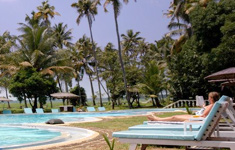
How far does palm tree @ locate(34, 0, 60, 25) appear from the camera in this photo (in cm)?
3531

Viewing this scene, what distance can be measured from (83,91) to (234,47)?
83.0 ft

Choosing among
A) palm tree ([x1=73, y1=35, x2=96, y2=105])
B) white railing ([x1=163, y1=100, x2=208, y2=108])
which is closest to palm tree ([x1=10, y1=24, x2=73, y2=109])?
white railing ([x1=163, y1=100, x2=208, y2=108])

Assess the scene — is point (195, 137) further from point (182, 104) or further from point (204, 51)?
point (182, 104)

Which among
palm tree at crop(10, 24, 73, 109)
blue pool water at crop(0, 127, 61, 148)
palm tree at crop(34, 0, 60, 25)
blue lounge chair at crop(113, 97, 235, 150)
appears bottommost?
blue pool water at crop(0, 127, 61, 148)

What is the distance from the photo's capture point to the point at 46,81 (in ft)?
84.0

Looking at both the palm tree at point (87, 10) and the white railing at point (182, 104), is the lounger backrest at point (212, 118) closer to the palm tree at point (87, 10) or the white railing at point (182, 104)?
the white railing at point (182, 104)

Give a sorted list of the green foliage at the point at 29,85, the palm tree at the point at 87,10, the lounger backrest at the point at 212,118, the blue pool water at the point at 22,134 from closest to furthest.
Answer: the lounger backrest at the point at 212,118 → the blue pool water at the point at 22,134 → the green foliage at the point at 29,85 → the palm tree at the point at 87,10

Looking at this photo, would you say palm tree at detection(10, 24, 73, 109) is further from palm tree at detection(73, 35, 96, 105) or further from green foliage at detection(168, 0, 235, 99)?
palm tree at detection(73, 35, 96, 105)

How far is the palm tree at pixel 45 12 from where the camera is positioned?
116 feet

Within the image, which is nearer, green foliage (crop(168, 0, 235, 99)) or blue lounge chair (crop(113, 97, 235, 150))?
blue lounge chair (crop(113, 97, 235, 150))

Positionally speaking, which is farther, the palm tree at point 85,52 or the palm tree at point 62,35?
the palm tree at point 85,52

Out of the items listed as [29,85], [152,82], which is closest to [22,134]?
[29,85]

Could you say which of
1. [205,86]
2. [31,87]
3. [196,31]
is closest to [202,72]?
[205,86]

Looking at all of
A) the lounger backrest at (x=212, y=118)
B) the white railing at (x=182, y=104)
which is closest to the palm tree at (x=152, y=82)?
the white railing at (x=182, y=104)
